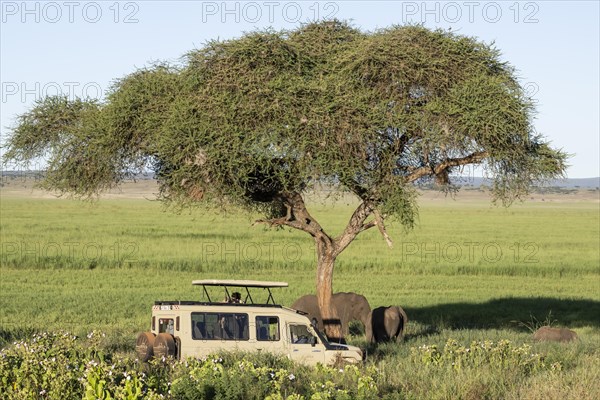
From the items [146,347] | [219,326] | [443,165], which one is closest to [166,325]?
[146,347]

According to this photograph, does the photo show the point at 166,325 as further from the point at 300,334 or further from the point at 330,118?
the point at 330,118

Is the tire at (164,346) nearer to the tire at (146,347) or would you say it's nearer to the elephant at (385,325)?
the tire at (146,347)

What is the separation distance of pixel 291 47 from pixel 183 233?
174ft

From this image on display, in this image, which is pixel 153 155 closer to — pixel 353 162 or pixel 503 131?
pixel 353 162

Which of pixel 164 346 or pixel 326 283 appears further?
pixel 326 283

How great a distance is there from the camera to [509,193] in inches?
1062

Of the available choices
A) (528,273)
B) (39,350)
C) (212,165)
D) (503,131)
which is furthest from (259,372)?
(528,273)

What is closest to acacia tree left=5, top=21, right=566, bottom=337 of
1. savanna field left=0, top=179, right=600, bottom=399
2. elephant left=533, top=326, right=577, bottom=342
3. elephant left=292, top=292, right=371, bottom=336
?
savanna field left=0, top=179, right=600, bottom=399

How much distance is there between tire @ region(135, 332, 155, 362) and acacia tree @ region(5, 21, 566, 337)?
557 centimetres

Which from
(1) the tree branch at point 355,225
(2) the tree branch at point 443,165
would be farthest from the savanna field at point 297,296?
(2) the tree branch at point 443,165

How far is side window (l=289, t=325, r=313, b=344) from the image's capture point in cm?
1998

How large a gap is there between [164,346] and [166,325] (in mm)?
699

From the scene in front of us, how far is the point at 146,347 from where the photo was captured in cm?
1925

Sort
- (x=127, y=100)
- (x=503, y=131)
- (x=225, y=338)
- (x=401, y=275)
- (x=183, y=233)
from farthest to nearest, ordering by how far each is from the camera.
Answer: (x=183, y=233) < (x=401, y=275) < (x=127, y=100) < (x=503, y=131) < (x=225, y=338)
